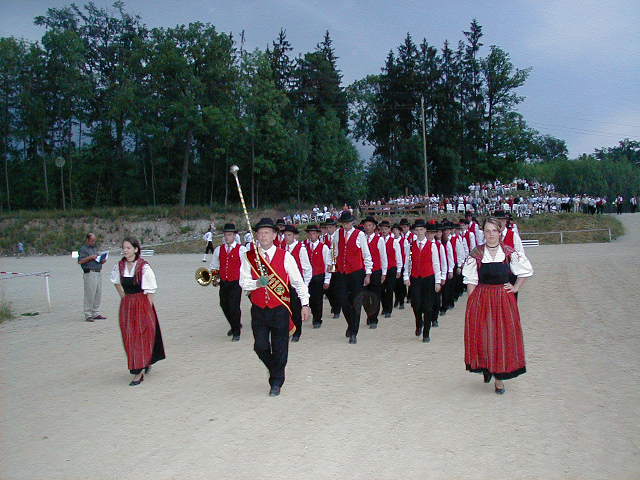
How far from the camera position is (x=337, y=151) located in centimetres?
5853

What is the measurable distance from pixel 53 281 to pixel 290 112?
42.3 metres

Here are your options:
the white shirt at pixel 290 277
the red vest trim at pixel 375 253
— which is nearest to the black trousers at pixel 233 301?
the red vest trim at pixel 375 253

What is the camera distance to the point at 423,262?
9438mm

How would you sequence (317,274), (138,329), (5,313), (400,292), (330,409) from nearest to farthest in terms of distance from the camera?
(330,409) → (138,329) → (317,274) → (5,313) → (400,292)

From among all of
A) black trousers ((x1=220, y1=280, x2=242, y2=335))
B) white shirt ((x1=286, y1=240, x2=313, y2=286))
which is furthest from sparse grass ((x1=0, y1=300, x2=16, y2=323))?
white shirt ((x1=286, y1=240, x2=313, y2=286))

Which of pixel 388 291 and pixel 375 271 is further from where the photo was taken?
pixel 388 291

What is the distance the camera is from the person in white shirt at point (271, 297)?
21.6 feet

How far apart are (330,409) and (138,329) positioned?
9.14 feet

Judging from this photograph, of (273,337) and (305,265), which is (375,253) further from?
(273,337)

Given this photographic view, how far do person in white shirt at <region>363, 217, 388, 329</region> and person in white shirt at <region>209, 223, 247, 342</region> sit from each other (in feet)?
7.98

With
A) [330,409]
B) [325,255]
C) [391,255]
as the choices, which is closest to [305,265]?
[325,255]

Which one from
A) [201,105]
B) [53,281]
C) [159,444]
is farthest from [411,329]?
[201,105]

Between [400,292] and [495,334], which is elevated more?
[495,334]

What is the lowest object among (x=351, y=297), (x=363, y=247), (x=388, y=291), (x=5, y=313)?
(x=5, y=313)
